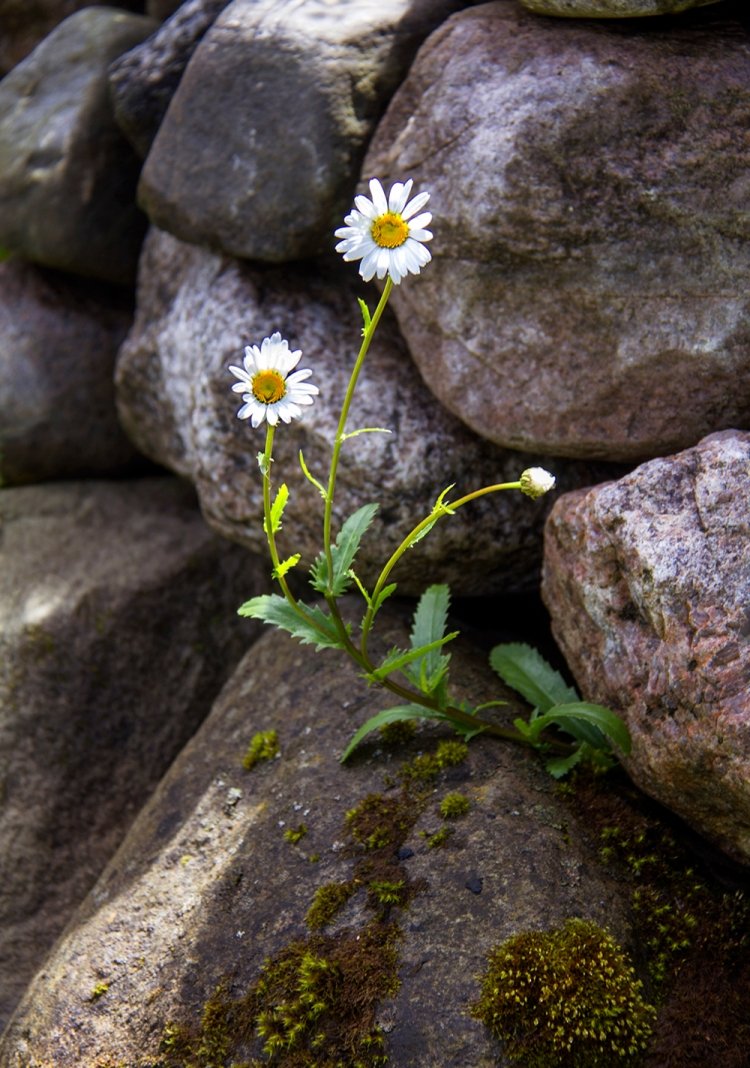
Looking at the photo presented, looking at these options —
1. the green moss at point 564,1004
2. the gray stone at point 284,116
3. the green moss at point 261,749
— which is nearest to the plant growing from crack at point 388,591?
the green moss at point 261,749

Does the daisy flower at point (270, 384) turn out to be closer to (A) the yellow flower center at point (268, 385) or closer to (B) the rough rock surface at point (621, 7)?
(A) the yellow flower center at point (268, 385)

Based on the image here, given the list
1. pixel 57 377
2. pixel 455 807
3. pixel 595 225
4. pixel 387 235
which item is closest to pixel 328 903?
pixel 455 807

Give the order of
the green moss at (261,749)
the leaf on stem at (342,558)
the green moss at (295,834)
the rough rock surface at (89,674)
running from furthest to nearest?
the rough rock surface at (89,674)
the green moss at (261,749)
the green moss at (295,834)
the leaf on stem at (342,558)

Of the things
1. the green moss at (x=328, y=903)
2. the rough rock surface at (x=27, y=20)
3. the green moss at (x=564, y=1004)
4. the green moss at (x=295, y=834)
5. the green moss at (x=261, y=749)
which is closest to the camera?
the green moss at (x=564, y=1004)

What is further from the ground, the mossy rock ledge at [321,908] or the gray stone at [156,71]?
the gray stone at [156,71]

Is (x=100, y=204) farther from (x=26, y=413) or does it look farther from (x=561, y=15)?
(x=561, y=15)
